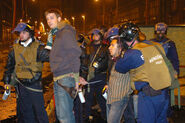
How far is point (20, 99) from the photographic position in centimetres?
365

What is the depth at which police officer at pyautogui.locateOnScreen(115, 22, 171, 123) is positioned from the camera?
2.55 meters

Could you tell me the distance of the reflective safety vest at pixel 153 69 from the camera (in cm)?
254

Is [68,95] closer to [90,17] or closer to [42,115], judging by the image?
[42,115]

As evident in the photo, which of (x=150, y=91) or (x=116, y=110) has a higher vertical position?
(x=150, y=91)

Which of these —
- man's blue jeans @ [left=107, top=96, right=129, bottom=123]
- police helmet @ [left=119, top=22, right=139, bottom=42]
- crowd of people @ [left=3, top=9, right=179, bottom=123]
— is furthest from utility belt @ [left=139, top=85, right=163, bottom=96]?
police helmet @ [left=119, top=22, right=139, bottom=42]

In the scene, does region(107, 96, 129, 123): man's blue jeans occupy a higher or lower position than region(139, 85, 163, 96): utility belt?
lower

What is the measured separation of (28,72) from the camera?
357 cm

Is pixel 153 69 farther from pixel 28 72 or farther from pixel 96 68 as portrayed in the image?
pixel 28 72

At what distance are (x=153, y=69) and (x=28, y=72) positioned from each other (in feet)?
7.29

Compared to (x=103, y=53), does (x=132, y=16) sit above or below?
above

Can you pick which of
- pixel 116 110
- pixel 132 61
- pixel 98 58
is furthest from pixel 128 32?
pixel 98 58

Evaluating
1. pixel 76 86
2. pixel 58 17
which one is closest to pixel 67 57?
pixel 76 86

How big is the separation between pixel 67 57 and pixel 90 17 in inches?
3413

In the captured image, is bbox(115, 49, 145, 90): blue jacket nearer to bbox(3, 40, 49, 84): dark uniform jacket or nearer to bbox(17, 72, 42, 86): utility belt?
bbox(3, 40, 49, 84): dark uniform jacket
